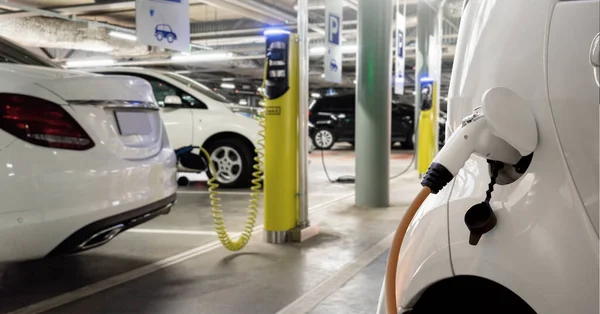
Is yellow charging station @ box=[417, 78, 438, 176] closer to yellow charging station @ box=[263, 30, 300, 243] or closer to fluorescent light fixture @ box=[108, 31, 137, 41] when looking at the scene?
yellow charging station @ box=[263, 30, 300, 243]

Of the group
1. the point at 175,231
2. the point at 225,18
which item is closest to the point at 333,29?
the point at 175,231

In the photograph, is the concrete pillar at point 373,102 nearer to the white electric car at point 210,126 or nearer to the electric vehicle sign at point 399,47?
the white electric car at point 210,126

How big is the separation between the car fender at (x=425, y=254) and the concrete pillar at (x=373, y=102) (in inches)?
192

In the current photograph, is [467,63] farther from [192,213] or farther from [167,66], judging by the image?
[167,66]

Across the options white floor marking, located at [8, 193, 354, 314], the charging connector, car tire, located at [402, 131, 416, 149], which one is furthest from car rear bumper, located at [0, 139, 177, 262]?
car tire, located at [402, 131, 416, 149]

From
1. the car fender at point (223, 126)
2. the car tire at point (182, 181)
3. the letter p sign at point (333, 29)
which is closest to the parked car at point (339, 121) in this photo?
the letter p sign at point (333, 29)

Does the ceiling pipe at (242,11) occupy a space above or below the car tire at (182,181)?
above

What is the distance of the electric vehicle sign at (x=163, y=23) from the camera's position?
17.8 feet

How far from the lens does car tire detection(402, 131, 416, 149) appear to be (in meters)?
17.0

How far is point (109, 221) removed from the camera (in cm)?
282

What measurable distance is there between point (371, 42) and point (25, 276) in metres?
4.34

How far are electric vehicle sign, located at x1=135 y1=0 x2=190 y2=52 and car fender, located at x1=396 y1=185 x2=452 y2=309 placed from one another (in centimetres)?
460

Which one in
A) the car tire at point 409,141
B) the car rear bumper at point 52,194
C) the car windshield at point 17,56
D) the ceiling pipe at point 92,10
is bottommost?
the car tire at point 409,141

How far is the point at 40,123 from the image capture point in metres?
2.64
